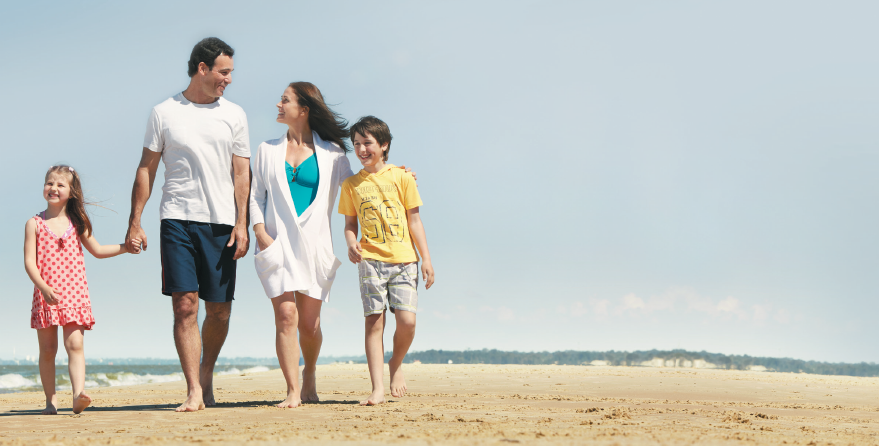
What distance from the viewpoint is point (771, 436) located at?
10.5 feet

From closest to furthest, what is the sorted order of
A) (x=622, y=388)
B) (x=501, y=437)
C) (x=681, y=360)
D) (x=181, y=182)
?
(x=501, y=437), (x=181, y=182), (x=622, y=388), (x=681, y=360)

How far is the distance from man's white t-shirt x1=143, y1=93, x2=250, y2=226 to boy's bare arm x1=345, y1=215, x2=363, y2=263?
2.68 ft

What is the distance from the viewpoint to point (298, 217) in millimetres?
4707

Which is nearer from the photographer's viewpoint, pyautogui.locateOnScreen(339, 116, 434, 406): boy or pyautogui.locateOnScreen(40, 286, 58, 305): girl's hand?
pyautogui.locateOnScreen(40, 286, 58, 305): girl's hand

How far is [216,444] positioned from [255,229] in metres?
2.32

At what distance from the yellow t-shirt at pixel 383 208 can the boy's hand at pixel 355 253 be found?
3 centimetres

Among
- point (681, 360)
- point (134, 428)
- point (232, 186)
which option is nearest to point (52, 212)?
point (232, 186)

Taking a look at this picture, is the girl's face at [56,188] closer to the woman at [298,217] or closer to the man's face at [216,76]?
the man's face at [216,76]

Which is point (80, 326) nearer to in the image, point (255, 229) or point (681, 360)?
point (255, 229)

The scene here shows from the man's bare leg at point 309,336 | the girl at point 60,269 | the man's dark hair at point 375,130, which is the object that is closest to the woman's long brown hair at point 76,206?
the girl at point 60,269

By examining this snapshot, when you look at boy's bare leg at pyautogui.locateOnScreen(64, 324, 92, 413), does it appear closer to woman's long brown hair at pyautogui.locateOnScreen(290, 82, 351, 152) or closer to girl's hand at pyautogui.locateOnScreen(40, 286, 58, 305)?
girl's hand at pyautogui.locateOnScreen(40, 286, 58, 305)

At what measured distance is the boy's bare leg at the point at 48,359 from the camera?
4.61m

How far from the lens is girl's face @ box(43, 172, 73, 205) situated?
4.77 m

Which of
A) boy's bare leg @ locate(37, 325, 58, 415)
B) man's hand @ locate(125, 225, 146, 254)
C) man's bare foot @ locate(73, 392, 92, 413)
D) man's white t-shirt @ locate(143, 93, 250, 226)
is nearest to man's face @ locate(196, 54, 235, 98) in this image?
man's white t-shirt @ locate(143, 93, 250, 226)
